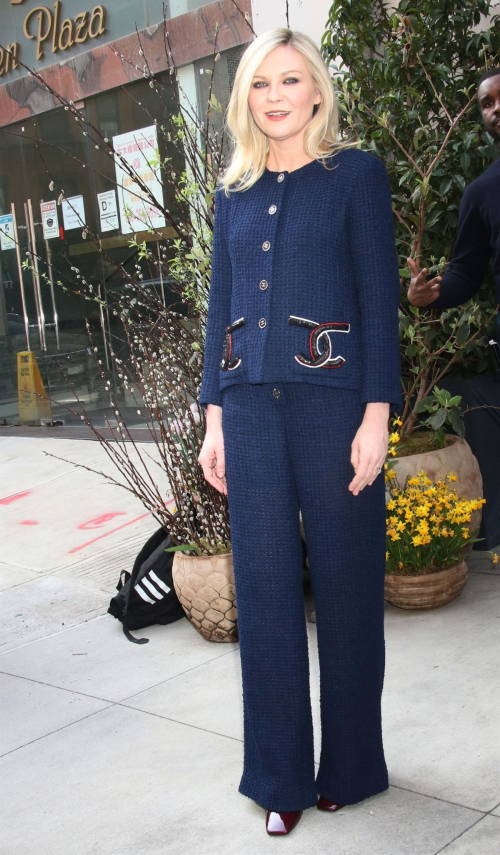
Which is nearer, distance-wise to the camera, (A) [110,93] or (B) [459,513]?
(B) [459,513]

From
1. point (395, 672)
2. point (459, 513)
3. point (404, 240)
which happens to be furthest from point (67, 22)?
point (395, 672)

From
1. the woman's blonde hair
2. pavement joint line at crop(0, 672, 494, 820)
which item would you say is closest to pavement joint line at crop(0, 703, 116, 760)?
pavement joint line at crop(0, 672, 494, 820)

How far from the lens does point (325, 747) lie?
2459mm

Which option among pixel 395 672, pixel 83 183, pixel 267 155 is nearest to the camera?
pixel 267 155

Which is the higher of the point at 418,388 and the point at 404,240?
the point at 404,240

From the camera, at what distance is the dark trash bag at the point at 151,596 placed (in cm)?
413

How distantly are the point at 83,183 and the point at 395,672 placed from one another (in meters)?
7.00

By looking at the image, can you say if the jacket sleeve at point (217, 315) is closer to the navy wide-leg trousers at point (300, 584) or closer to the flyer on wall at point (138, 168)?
the navy wide-leg trousers at point (300, 584)

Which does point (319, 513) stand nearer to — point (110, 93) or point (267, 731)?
point (267, 731)

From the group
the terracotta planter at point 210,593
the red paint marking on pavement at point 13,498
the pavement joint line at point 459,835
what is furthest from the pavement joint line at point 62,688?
the red paint marking on pavement at point 13,498

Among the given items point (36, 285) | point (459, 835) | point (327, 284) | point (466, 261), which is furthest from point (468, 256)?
point (36, 285)

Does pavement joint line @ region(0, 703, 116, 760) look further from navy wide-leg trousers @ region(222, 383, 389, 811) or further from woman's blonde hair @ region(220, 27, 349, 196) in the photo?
woman's blonde hair @ region(220, 27, 349, 196)

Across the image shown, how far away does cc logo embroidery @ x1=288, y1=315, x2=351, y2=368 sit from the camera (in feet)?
7.32

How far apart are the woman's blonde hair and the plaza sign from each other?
6.82 m
